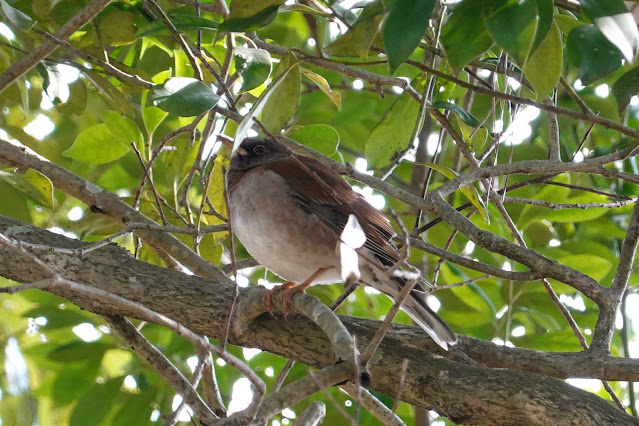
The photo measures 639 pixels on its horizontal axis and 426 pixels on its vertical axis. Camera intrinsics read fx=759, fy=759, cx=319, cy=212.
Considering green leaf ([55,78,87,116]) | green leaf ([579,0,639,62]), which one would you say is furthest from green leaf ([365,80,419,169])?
green leaf ([55,78,87,116])

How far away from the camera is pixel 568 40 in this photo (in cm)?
272

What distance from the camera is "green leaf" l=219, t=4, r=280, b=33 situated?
2.83 m

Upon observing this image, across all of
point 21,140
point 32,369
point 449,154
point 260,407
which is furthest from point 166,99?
point 449,154

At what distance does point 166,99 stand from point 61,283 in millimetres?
1052

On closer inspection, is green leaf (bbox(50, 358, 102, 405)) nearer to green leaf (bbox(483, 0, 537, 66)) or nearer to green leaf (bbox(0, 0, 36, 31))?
green leaf (bbox(0, 0, 36, 31))

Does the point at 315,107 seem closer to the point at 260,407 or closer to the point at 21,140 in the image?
the point at 21,140

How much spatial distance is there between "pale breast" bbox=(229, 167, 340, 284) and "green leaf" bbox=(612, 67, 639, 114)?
1.65 m

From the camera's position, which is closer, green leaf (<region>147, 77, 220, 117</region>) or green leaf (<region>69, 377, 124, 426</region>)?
green leaf (<region>147, 77, 220, 117</region>)

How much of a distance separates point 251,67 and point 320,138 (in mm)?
1149

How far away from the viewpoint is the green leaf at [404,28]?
2.35m

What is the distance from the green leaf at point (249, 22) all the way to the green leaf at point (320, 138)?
4.38ft

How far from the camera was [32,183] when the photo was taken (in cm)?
381

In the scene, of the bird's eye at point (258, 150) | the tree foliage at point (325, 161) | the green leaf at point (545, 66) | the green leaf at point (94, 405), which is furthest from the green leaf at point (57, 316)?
the green leaf at point (545, 66)

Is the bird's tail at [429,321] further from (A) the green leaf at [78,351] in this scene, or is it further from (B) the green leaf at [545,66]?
(A) the green leaf at [78,351]
